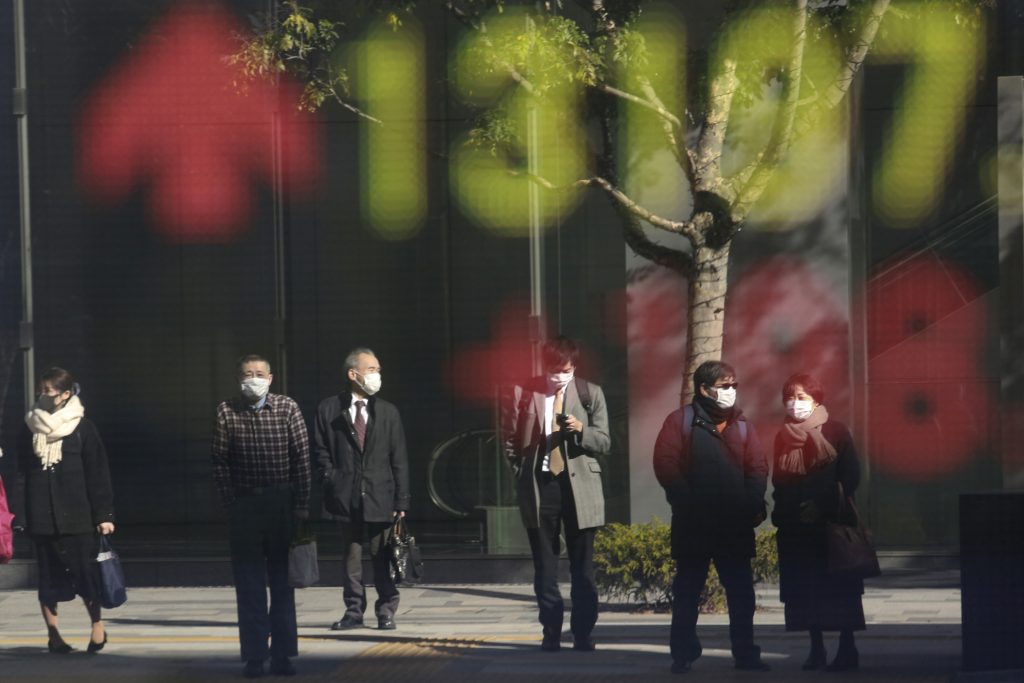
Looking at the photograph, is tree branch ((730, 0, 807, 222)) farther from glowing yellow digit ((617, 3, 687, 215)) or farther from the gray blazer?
the gray blazer

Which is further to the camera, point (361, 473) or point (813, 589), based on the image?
point (361, 473)

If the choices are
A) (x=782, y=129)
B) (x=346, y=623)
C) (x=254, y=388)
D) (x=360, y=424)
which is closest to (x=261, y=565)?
(x=254, y=388)

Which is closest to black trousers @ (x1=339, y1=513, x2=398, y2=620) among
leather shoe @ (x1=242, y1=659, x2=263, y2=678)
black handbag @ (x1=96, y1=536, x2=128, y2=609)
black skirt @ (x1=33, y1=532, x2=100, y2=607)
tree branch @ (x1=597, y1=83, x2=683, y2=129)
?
black handbag @ (x1=96, y1=536, x2=128, y2=609)

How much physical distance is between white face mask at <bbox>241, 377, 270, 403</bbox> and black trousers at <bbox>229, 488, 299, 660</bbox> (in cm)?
49

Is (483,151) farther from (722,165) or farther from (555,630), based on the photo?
(555,630)

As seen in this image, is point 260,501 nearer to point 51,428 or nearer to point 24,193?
point 51,428

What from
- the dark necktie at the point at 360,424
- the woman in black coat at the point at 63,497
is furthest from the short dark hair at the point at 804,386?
the woman in black coat at the point at 63,497

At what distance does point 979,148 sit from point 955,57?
2.33 ft

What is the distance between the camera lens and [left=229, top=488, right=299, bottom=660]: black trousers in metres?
9.95

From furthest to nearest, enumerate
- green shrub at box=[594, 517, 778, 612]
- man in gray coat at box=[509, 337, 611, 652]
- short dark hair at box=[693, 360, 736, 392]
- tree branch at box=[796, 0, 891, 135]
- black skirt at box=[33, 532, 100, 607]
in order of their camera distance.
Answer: green shrub at box=[594, 517, 778, 612] → tree branch at box=[796, 0, 891, 135] → black skirt at box=[33, 532, 100, 607] → man in gray coat at box=[509, 337, 611, 652] → short dark hair at box=[693, 360, 736, 392]

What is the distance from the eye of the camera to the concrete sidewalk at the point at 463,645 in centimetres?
995

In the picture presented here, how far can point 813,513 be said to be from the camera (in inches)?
386

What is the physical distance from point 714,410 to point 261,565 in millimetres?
2475

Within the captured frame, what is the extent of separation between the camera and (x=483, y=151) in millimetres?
13875
